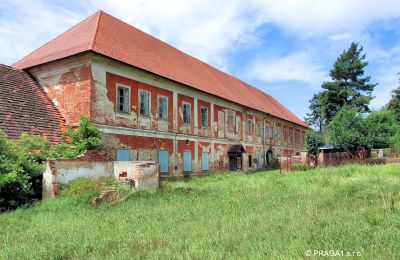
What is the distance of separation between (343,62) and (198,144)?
31.9m

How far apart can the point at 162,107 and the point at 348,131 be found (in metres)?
15.2

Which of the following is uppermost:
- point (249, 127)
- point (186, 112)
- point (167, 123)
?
point (186, 112)

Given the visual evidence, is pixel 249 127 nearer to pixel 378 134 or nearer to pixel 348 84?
pixel 378 134

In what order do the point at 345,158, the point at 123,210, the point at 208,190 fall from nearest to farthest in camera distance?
1. the point at 123,210
2. the point at 208,190
3. the point at 345,158

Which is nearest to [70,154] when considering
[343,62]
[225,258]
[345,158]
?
[225,258]

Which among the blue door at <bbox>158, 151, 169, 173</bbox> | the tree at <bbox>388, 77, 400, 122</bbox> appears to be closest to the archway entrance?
the blue door at <bbox>158, 151, 169, 173</bbox>

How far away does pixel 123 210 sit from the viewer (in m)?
9.68

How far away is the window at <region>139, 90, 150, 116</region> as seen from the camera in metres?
19.1

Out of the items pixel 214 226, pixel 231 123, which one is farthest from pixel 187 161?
pixel 214 226

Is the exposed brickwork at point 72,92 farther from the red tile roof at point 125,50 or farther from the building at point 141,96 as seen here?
the red tile roof at point 125,50

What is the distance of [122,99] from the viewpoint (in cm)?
1805

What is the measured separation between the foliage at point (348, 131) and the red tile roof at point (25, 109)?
2029cm

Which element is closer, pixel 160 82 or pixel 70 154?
pixel 70 154

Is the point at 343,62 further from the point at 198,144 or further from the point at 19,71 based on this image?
the point at 19,71
